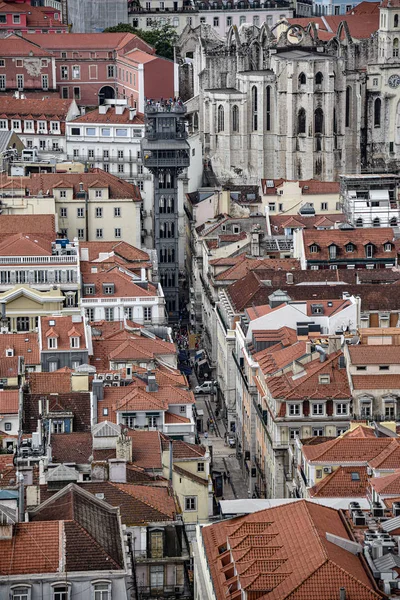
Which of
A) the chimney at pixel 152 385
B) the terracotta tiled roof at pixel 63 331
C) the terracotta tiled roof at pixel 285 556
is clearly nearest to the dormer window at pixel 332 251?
the terracotta tiled roof at pixel 63 331

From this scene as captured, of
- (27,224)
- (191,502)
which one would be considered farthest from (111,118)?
(191,502)

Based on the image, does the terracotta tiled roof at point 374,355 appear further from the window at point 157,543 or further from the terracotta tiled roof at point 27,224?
the terracotta tiled roof at point 27,224

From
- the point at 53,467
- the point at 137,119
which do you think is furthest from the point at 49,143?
the point at 53,467

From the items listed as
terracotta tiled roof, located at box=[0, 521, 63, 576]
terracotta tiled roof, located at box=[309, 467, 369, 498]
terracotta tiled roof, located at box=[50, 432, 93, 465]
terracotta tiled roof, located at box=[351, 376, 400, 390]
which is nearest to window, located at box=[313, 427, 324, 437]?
terracotta tiled roof, located at box=[351, 376, 400, 390]

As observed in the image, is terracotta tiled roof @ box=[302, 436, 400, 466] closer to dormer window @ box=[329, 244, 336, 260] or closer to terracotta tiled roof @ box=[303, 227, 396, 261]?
dormer window @ box=[329, 244, 336, 260]

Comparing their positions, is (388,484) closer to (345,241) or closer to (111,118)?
(345,241)

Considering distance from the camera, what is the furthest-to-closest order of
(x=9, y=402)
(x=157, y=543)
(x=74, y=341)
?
(x=74, y=341) < (x=9, y=402) < (x=157, y=543)
